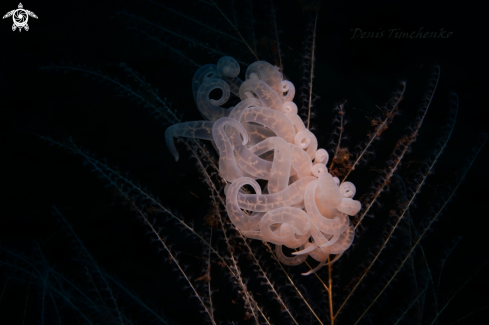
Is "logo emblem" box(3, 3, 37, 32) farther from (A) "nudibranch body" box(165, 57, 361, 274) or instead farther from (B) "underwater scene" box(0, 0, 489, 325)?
(A) "nudibranch body" box(165, 57, 361, 274)

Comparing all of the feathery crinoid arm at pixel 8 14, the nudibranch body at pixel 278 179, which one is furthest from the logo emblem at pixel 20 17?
the nudibranch body at pixel 278 179

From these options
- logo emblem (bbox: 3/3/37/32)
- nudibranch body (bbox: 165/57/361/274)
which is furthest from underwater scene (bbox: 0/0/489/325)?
nudibranch body (bbox: 165/57/361/274)

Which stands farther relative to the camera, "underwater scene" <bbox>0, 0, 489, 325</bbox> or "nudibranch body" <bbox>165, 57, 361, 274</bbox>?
"underwater scene" <bbox>0, 0, 489, 325</bbox>

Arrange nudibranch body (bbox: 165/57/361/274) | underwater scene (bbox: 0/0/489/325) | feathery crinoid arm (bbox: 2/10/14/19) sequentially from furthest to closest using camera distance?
1. feathery crinoid arm (bbox: 2/10/14/19)
2. underwater scene (bbox: 0/0/489/325)
3. nudibranch body (bbox: 165/57/361/274)

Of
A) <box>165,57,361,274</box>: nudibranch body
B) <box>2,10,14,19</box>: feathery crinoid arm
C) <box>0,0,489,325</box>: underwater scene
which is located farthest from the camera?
<box>2,10,14,19</box>: feathery crinoid arm

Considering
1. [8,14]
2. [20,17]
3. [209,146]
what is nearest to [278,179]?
[209,146]

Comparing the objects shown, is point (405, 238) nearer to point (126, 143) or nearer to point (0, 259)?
point (126, 143)

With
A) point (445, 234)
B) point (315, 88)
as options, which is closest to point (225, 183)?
point (315, 88)

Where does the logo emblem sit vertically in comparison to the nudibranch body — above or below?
above
